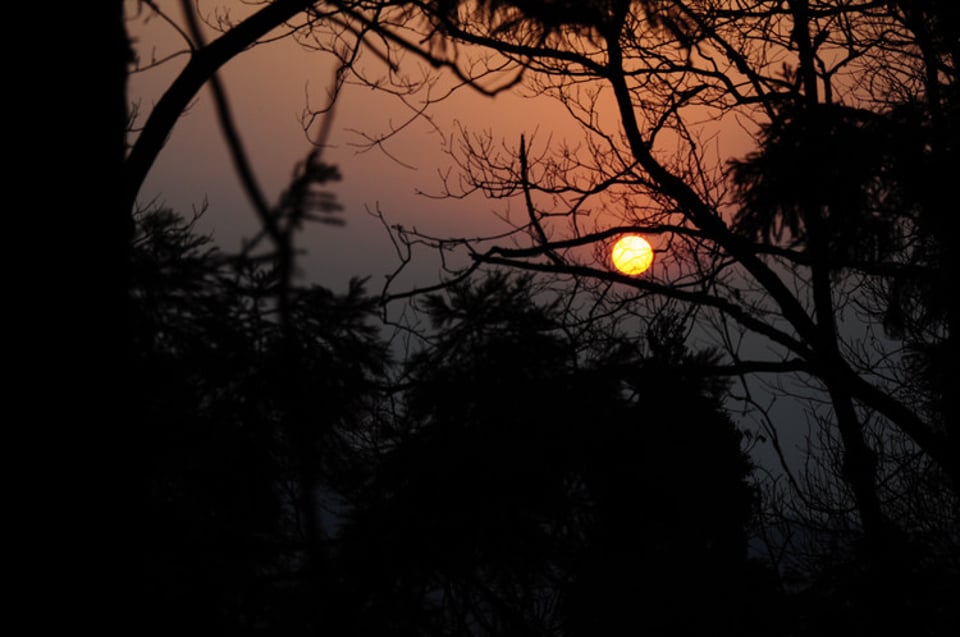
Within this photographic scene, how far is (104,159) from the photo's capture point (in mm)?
2010

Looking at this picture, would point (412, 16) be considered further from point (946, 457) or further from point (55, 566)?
point (946, 457)

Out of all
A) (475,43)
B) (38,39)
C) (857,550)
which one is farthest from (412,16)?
(857,550)

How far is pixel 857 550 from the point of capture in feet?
24.6

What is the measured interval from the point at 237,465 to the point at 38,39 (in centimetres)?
228

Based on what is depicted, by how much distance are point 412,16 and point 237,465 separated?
8.77 feet

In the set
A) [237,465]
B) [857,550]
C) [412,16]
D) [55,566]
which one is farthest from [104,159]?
[857,550]

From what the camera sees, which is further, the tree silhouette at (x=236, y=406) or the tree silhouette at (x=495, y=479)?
the tree silhouette at (x=495, y=479)

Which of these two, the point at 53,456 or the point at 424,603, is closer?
the point at 53,456

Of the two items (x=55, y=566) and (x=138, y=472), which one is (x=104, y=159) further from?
(x=55, y=566)

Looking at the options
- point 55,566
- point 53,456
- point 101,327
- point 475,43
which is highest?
point 475,43

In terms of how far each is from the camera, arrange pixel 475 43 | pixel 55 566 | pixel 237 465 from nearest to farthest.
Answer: pixel 55 566
pixel 237 465
pixel 475 43

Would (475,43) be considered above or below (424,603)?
above

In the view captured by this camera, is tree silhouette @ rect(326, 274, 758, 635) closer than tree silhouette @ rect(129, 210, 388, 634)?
No

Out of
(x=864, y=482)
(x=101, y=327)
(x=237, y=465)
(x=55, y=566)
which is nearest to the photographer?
(x=55, y=566)
